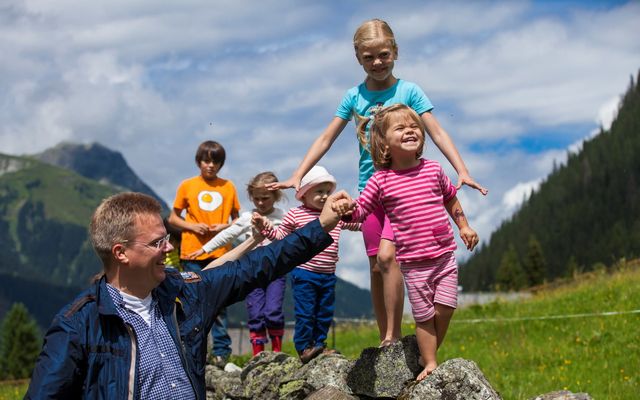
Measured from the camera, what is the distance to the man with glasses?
14.1 feet

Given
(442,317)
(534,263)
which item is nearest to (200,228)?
(442,317)

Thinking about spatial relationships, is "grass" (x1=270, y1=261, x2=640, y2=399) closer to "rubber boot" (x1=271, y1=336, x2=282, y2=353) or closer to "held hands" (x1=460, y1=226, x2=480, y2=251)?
"rubber boot" (x1=271, y1=336, x2=282, y2=353)

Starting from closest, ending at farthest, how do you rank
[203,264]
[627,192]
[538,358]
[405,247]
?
1. [405,247]
2. [203,264]
3. [538,358]
4. [627,192]

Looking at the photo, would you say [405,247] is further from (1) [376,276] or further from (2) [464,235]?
(1) [376,276]

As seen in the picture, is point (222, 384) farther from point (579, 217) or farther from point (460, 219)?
point (579, 217)

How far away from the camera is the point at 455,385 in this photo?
618 cm

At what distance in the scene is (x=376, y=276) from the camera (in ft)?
23.7

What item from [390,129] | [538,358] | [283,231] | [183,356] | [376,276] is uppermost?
[390,129]

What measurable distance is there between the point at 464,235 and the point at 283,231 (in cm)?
239

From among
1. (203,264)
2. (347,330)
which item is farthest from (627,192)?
(203,264)

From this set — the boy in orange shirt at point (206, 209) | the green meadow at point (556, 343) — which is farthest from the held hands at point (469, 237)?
the boy in orange shirt at point (206, 209)

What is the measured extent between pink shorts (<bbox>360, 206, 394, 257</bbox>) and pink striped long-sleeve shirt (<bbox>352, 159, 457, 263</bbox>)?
33cm

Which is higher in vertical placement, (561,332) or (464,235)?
(464,235)

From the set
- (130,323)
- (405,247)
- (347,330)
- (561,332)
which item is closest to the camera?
(130,323)
